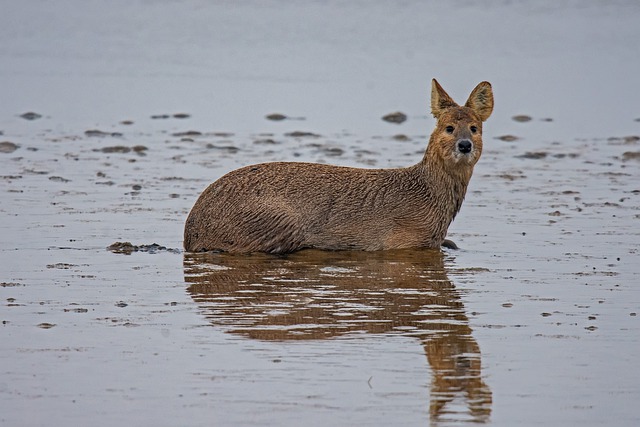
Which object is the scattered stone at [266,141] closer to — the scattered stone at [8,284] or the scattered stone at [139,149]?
the scattered stone at [139,149]

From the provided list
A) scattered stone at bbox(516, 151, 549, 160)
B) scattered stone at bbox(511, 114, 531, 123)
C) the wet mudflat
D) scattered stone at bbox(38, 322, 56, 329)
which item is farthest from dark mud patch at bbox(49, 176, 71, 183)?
scattered stone at bbox(511, 114, 531, 123)

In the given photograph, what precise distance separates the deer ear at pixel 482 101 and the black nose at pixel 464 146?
516mm

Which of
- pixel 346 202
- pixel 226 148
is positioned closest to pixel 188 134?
pixel 226 148

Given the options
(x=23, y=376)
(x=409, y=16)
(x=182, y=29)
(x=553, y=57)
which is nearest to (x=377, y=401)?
(x=23, y=376)

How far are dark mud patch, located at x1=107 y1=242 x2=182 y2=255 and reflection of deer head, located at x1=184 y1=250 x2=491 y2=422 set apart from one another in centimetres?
36

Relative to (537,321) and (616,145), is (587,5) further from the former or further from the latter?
(537,321)

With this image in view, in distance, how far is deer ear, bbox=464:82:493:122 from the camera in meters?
13.3

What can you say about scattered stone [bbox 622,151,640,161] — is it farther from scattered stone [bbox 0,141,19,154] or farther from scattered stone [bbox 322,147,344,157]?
scattered stone [bbox 0,141,19,154]

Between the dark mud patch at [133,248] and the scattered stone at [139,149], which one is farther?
the scattered stone at [139,149]

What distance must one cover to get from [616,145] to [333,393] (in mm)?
13883

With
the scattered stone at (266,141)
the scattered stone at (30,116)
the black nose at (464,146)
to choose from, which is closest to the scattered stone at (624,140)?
the scattered stone at (266,141)

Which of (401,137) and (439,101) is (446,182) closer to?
(439,101)

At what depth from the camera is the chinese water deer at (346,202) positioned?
12.6m

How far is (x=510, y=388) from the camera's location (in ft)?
25.5
